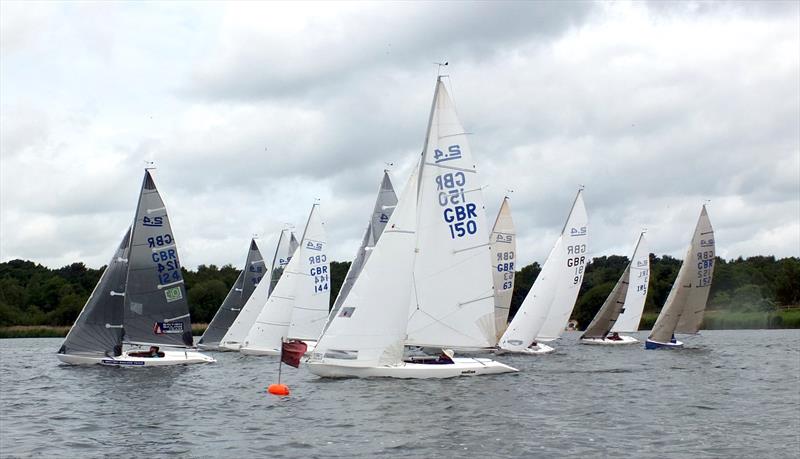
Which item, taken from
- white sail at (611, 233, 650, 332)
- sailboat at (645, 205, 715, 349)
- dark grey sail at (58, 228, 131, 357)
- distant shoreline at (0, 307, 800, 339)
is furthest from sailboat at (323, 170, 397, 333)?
distant shoreline at (0, 307, 800, 339)

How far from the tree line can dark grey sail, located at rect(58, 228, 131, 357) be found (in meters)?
47.8

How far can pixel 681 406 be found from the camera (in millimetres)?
23609

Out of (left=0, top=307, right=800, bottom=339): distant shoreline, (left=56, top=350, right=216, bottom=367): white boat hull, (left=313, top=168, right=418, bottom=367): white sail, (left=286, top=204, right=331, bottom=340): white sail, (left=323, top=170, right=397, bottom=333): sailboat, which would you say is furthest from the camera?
(left=0, top=307, right=800, bottom=339): distant shoreline

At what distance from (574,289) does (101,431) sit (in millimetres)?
34608

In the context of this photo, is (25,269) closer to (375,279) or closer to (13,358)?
(13,358)

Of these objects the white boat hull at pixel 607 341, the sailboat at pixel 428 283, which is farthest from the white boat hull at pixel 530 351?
the sailboat at pixel 428 283

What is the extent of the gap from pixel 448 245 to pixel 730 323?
64372 millimetres

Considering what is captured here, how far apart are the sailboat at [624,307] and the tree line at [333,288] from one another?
92.3 feet

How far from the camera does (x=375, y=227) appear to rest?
139ft

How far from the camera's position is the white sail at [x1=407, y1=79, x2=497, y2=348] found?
27281 mm

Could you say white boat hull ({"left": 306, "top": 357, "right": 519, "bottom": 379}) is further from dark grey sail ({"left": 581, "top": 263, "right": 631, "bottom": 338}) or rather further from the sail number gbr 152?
dark grey sail ({"left": 581, "top": 263, "right": 631, "bottom": 338})

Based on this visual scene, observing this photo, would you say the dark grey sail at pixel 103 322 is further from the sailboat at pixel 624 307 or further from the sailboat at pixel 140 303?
the sailboat at pixel 624 307

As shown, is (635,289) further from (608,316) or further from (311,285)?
(311,285)

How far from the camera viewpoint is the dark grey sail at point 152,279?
3534cm
